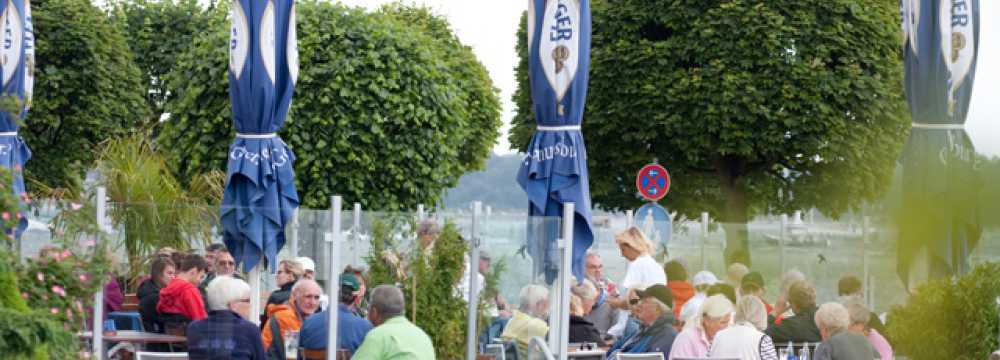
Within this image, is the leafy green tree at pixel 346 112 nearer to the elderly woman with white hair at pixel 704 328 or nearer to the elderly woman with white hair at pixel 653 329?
the elderly woman with white hair at pixel 653 329

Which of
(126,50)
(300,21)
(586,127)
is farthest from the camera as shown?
(126,50)

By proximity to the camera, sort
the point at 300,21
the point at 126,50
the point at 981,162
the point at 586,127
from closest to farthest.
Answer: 1. the point at 981,162
2. the point at 300,21
3. the point at 586,127
4. the point at 126,50

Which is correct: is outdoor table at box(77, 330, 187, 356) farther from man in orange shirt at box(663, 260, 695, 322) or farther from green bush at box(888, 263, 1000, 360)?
green bush at box(888, 263, 1000, 360)

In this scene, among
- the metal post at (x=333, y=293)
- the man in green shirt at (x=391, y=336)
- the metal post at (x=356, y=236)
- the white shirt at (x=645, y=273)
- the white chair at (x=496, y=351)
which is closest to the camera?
the man in green shirt at (x=391, y=336)

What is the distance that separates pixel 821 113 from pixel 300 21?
37.4 ft

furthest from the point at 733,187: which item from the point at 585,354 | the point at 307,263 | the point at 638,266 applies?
the point at 585,354

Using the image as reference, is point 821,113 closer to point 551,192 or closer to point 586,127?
point 586,127

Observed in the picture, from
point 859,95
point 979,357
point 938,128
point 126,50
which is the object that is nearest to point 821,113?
point 859,95

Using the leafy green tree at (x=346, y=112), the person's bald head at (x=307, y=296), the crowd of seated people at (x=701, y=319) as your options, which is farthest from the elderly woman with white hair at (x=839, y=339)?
the leafy green tree at (x=346, y=112)

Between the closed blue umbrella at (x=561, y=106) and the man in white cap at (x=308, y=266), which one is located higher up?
the closed blue umbrella at (x=561, y=106)

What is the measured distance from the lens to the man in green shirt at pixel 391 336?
28.3 ft

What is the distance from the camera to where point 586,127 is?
33.9m

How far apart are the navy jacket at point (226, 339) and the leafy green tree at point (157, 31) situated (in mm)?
38750

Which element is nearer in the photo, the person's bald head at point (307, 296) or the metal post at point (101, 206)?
the metal post at point (101, 206)
